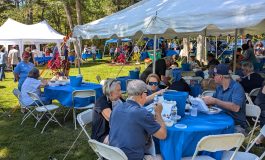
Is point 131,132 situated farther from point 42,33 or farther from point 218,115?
point 42,33

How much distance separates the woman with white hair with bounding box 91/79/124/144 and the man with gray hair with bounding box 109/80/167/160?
2.21ft

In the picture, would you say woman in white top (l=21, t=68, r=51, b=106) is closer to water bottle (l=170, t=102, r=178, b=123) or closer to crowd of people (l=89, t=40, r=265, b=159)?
crowd of people (l=89, t=40, r=265, b=159)

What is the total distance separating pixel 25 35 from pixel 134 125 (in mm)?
17827

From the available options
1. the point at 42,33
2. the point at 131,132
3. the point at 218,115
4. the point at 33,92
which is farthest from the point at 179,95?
the point at 42,33

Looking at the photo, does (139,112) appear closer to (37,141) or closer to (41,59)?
(37,141)

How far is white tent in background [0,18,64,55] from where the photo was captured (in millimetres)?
19141

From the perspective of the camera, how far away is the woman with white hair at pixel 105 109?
151 inches

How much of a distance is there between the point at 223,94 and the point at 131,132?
1.94 m

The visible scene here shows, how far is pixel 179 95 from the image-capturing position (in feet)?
12.1

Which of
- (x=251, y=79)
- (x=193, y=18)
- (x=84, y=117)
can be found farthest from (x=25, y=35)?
(x=84, y=117)

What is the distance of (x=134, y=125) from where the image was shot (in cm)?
300

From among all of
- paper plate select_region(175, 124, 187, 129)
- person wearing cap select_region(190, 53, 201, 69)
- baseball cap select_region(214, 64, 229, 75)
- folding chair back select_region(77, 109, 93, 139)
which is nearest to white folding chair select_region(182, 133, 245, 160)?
paper plate select_region(175, 124, 187, 129)

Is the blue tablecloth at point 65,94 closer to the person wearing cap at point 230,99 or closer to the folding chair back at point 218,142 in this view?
the person wearing cap at point 230,99

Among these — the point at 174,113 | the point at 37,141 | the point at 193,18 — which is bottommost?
the point at 37,141
